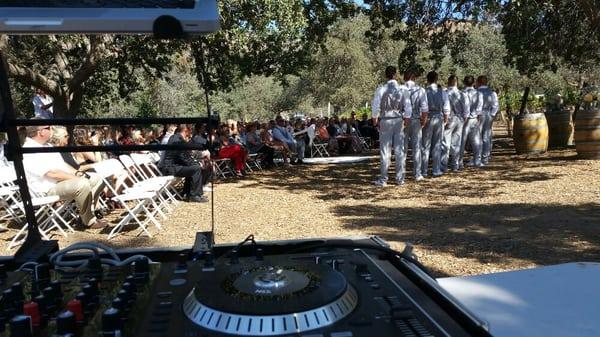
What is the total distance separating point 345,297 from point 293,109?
170 ft

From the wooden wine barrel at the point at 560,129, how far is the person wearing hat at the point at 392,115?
282 inches

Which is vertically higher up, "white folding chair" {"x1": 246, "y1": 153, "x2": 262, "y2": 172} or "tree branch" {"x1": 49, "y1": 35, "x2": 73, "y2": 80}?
"tree branch" {"x1": 49, "y1": 35, "x2": 73, "y2": 80}

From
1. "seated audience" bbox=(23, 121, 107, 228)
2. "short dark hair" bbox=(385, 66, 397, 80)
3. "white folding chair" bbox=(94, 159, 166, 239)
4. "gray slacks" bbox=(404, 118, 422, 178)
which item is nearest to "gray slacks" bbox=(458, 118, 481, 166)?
"gray slacks" bbox=(404, 118, 422, 178)

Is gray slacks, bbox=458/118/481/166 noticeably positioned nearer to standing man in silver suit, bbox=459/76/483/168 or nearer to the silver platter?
standing man in silver suit, bbox=459/76/483/168

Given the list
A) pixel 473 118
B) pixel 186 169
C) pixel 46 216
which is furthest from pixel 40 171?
pixel 473 118

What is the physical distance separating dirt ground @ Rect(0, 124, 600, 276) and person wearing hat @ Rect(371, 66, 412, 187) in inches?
20.6

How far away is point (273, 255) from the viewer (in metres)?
1.64

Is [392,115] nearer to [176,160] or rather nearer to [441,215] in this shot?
[441,215]

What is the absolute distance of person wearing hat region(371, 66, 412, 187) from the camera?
961 centimetres

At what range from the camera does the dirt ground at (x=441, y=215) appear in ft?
18.1

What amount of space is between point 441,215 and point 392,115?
9.70ft

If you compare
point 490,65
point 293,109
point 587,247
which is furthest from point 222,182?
point 293,109

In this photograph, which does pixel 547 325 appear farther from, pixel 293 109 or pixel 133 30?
pixel 293 109

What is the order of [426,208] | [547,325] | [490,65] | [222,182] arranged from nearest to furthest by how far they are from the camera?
[547,325]
[426,208]
[222,182]
[490,65]
